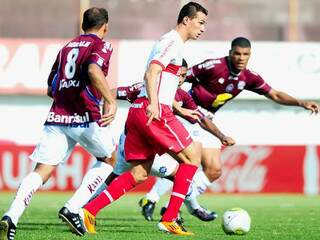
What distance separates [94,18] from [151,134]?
127cm

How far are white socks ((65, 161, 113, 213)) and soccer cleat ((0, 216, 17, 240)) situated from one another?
1.16 metres

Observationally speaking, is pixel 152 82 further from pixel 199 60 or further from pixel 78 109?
pixel 199 60

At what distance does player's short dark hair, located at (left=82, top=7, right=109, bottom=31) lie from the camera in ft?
31.8

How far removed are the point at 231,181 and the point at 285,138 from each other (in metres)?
5.93

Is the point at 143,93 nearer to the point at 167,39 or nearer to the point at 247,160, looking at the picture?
the point at 167,39

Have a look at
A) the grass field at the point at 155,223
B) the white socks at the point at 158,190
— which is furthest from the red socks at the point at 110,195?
the white socks at the point at 158,190

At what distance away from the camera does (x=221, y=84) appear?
41.9 feet

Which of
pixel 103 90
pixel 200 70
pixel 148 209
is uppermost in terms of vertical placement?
pixel 103 90

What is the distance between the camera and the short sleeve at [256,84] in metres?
12.6

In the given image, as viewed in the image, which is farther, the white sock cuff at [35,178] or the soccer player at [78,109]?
the soccer player at [78,109]

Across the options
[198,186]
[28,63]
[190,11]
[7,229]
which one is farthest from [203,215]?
[28,63]

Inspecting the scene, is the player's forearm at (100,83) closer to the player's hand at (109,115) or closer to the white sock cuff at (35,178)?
the player's hand at (109,115)

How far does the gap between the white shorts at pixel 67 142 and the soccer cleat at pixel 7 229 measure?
0.99 meters

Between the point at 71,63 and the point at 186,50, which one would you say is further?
the point at 186,50
